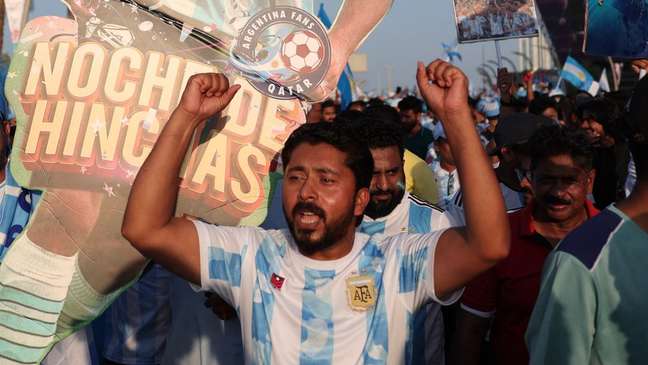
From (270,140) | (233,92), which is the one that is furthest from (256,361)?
(270,140)

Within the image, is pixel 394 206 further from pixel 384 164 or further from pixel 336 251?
pixel 336 251

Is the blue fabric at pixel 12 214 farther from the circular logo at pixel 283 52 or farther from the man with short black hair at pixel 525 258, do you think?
the man with short black hair at pixel 525 258

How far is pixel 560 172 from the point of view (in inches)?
138

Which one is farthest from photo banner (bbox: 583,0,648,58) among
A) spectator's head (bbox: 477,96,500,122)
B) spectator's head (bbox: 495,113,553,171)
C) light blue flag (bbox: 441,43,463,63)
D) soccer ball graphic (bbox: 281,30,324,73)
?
light blue flag (bbox: 441,43,463,63)

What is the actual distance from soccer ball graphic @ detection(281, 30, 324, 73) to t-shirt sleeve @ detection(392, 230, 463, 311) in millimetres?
1126

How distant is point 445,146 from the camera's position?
685 centimetres

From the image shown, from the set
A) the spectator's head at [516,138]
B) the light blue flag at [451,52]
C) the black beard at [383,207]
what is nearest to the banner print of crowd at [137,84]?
the black beard at [383,207]

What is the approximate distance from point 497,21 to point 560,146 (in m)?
2.51

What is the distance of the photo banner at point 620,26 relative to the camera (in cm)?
514

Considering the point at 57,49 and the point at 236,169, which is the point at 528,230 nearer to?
the point at 236,169

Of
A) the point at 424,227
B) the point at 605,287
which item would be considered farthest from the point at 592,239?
the point at 424,227

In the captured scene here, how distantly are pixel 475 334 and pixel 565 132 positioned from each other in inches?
36.3

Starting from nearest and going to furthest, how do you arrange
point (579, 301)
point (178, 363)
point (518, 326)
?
point (579, 301)
point (518, 326)
point (178, 363)

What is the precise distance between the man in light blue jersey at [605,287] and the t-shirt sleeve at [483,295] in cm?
139
